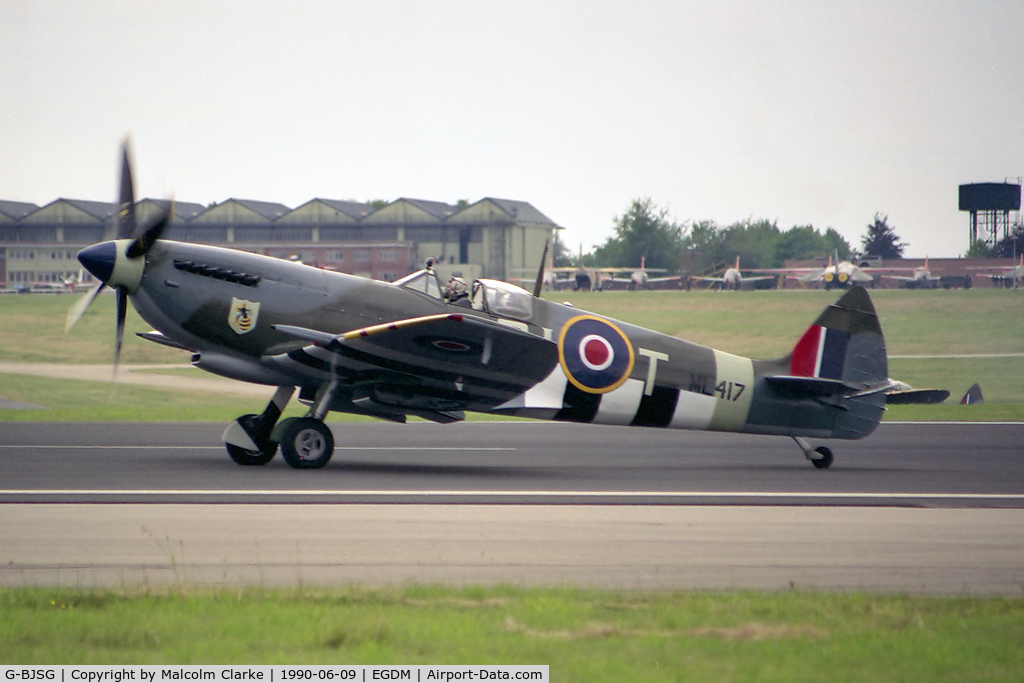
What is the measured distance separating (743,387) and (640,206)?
6767 centimetres

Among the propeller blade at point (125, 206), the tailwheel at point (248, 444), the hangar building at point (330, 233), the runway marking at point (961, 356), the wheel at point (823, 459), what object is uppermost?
the hangar building at point (330, 233)

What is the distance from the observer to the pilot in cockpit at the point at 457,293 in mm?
12359

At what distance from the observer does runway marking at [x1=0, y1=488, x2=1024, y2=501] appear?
9.95 m

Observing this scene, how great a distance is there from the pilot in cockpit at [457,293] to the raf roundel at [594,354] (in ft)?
4.34

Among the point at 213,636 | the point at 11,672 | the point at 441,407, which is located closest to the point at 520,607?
the point at 213,636

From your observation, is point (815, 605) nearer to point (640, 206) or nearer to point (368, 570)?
point (368, 570)

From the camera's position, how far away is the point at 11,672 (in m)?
4.65

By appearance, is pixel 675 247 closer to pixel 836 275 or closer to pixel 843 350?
pixel 836 275

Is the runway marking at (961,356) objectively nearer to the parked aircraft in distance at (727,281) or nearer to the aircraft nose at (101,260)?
the parked aircraft in distance at (727,281)

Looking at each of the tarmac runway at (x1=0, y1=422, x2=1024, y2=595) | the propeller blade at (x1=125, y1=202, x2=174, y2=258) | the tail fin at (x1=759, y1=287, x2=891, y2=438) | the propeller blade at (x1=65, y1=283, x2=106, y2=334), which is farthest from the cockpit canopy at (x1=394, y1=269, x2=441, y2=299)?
the tail fin at (x1=759, y1=287, x2=891, y2=438)

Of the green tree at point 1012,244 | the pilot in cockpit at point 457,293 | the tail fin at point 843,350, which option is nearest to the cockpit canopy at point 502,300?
the pilot in cockpit at point 457,293

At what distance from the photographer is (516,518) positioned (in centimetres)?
896
